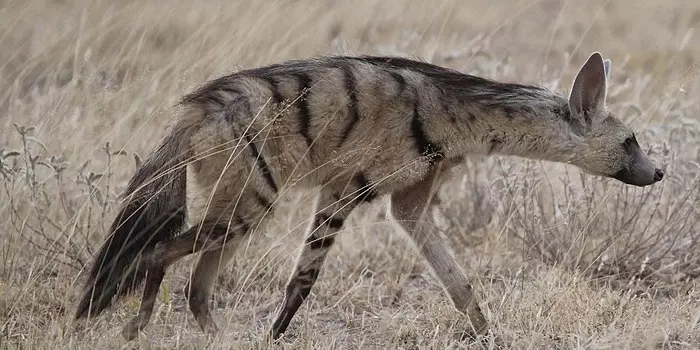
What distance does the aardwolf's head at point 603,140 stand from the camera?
4.57 meters

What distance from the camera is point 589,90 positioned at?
180 inches

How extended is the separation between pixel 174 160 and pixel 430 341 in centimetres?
117

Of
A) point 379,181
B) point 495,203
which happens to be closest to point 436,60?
point 495,203

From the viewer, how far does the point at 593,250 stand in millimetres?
5203

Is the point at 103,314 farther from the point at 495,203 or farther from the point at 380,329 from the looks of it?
the point at 495,203

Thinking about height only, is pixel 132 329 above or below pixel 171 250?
below

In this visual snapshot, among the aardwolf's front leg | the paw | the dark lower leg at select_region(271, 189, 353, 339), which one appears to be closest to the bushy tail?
the paw

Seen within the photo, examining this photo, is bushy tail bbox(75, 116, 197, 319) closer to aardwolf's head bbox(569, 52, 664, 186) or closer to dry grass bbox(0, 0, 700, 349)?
dry grass bbox(0, 0, 700, 349)

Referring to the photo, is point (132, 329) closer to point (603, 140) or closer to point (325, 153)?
point (325, 153)

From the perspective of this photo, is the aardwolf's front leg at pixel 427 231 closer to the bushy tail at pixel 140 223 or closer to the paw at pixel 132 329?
the bushy tail at pixel 140 223

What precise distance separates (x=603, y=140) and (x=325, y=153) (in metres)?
1.17

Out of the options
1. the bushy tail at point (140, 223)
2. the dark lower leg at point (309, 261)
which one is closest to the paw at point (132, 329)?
the bushy tail at point (140, 223)

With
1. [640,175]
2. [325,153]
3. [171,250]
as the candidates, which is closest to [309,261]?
[325,153]

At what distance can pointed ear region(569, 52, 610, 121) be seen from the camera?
4.50 m
